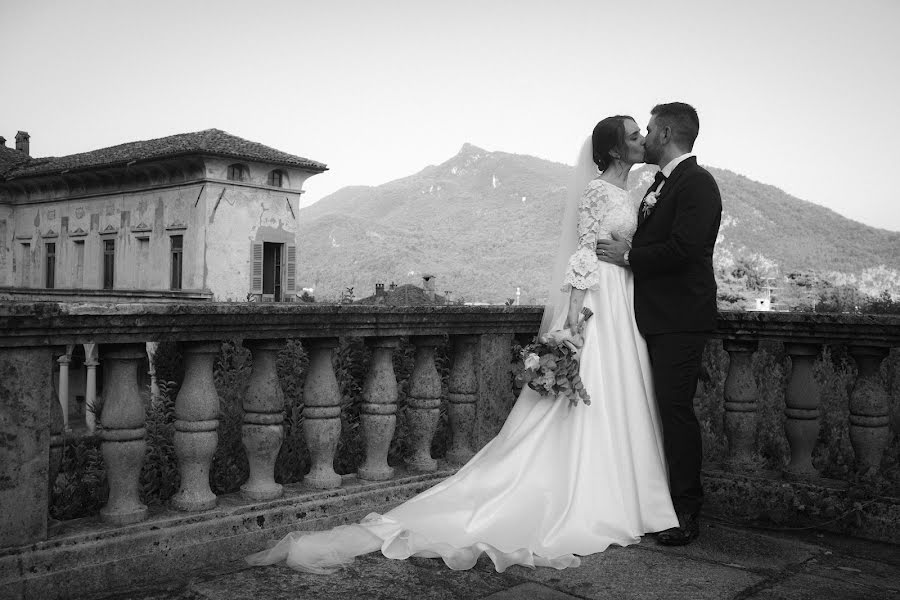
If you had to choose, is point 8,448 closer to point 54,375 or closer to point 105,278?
point 54,375

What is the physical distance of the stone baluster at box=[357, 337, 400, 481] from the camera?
3.78 meters

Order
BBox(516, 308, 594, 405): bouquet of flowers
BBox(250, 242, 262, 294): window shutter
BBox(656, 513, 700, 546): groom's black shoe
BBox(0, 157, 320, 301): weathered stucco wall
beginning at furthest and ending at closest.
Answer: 1. BBox(250, 242, 262, 294): window shutter
2. BBox(0, 157, 320, 301): weathered stucco wall
3. BBox(516, 308, 594, 405): bouquet of flowers
4. BBox(656, 513, 700, 546): groom's black shoe

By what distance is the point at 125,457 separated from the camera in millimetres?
2943

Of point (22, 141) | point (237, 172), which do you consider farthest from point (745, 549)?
point (22, 141)

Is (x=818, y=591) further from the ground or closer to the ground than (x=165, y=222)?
closer to the ground

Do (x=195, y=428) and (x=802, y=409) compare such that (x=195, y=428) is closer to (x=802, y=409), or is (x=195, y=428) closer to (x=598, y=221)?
(x=598, y=221)

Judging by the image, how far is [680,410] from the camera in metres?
3.69

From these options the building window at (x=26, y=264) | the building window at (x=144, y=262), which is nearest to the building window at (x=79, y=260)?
the building window at (x=26, y=264)

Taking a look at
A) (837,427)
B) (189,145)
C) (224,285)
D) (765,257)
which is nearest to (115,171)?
(189,145)

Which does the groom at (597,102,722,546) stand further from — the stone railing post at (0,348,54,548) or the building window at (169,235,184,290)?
the building window at (169,235,184,290)

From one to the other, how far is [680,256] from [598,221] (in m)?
0.53

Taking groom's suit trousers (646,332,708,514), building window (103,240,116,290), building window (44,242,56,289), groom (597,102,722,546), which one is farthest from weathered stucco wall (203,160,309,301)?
groom's suit trousers (646,332,708,514)

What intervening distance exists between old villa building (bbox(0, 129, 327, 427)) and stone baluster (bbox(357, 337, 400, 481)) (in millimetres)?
22829

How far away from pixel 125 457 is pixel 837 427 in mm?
5349
